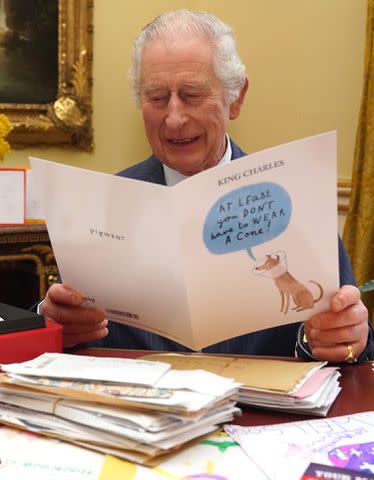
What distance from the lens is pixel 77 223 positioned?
1.21m

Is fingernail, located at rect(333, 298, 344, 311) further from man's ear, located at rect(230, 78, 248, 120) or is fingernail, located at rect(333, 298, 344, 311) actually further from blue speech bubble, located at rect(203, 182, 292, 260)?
man's ear, located at rect(230, 78, 248, 120)

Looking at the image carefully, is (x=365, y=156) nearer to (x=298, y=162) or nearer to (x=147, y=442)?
(x=298, y=162)

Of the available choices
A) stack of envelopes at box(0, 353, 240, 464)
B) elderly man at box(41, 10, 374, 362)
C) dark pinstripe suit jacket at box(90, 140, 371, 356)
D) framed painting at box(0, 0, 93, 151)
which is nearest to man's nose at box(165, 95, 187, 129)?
elderly man at box(41, 10, 374, 362)

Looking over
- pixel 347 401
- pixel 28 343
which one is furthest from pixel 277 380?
pixel 28 343

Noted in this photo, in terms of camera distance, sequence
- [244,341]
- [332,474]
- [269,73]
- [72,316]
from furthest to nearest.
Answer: [269,73], [244,341], [72,316], [332,474]

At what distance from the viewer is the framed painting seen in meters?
3.20

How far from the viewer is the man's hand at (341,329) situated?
1181mm

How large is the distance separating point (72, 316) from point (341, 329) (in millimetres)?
509

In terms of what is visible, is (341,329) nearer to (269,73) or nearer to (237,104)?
(237,104)

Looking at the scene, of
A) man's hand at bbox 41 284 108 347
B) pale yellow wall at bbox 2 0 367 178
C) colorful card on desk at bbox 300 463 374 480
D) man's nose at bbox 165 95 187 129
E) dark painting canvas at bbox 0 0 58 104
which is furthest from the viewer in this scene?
pale yellow wall at bbox 2 0 367 178

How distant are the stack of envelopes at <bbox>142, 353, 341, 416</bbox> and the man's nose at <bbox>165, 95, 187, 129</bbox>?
63 centimetres

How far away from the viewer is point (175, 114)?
1619 millimetres

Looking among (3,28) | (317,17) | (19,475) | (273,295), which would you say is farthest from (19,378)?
(317,17)

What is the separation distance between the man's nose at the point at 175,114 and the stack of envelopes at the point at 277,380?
0.63m
